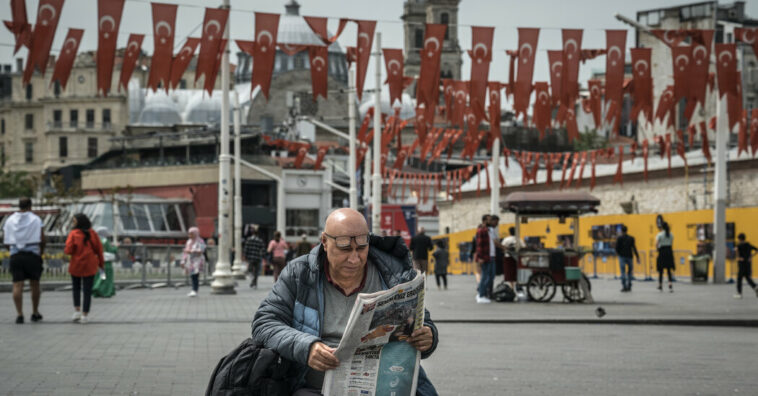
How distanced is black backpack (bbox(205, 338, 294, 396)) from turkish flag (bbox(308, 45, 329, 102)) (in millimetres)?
17822

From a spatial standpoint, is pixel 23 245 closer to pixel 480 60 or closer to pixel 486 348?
pixel 486 348

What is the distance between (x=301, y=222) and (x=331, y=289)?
78.2 meters

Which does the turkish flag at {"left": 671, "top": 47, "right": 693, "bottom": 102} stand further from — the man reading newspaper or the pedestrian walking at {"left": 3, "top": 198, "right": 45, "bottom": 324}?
the man reading newspaper

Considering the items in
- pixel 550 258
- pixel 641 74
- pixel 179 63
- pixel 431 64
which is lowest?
pixel 550 258

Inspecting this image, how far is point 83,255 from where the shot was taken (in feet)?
51.8

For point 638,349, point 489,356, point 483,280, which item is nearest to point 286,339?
point 489,356

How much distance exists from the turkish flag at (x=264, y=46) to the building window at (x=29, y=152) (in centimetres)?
11429

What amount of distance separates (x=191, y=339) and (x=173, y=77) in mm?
8248

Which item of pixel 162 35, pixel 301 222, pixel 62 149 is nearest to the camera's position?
pixel 162 35

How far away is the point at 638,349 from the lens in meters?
13.0

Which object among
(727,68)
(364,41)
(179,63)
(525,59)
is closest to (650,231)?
(727,68)

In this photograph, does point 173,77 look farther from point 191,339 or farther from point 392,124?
point 392,124

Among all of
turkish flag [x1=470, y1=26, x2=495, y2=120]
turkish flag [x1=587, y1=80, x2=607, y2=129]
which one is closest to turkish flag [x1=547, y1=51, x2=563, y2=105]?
turkish flag [x1=470, y1=26, x2=495, y2=120]

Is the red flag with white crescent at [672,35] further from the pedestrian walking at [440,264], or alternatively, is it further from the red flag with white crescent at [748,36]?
the pedestrian walking at [440,264]
